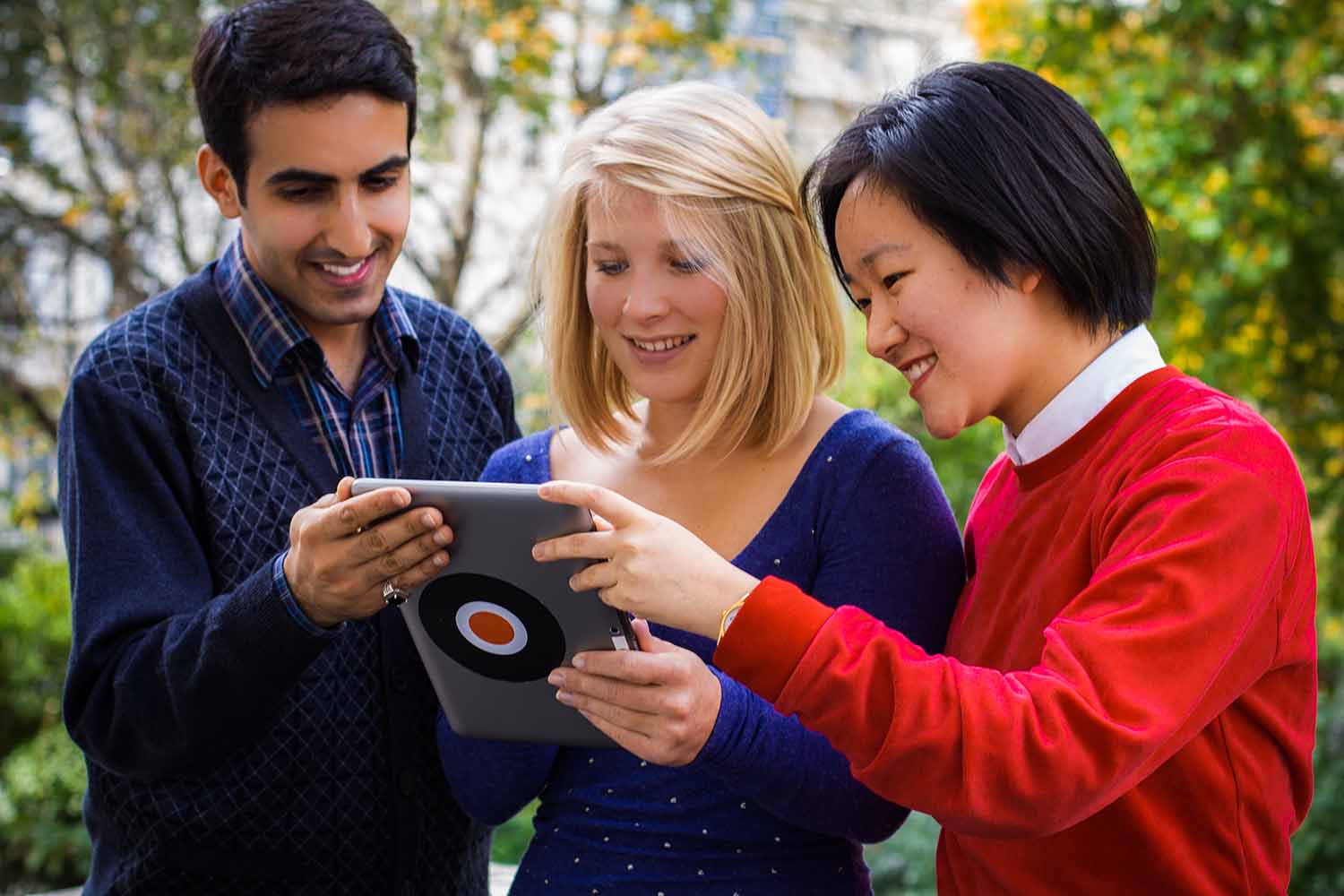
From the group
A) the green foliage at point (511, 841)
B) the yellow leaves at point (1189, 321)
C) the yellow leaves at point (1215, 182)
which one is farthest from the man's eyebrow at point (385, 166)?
the yellow leaves at point (1189, 321)

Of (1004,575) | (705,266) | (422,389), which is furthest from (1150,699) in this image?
(422,389)

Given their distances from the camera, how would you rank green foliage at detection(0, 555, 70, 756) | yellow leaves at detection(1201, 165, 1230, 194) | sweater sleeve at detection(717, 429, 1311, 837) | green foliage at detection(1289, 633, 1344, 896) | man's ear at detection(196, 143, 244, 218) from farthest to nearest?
green foliage at detection(0, 555, 70, 756)
yellow leaves at detection(1201, 165, 1230, 194)
green foliage at detection(1289, 633, 1344, 896)
man's ear at detection(196, 143, 244, 218)
sweater sleeve at detection(717, 429, 1311, 837)

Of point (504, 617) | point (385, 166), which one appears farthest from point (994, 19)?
point (504, 617)

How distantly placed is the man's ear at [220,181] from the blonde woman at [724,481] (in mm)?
564

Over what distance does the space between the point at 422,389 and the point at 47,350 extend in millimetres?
4272

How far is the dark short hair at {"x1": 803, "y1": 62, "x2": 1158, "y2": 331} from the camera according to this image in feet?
4.97

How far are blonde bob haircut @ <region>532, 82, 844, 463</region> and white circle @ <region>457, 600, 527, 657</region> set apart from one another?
393 millimetres

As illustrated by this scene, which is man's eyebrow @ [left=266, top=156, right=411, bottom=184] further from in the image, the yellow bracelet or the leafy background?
the leafy background

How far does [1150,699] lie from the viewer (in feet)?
4.23

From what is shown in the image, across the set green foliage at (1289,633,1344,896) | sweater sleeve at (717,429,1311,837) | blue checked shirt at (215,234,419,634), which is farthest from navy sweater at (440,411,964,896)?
green foliage at (1289,633,1344,896)

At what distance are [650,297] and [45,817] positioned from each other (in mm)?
4326

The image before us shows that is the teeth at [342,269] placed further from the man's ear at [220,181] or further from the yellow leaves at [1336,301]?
the yellow leaves at [1336,301]

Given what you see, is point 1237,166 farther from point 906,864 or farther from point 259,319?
point 259,319

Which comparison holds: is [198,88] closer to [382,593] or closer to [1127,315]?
[382,593]
